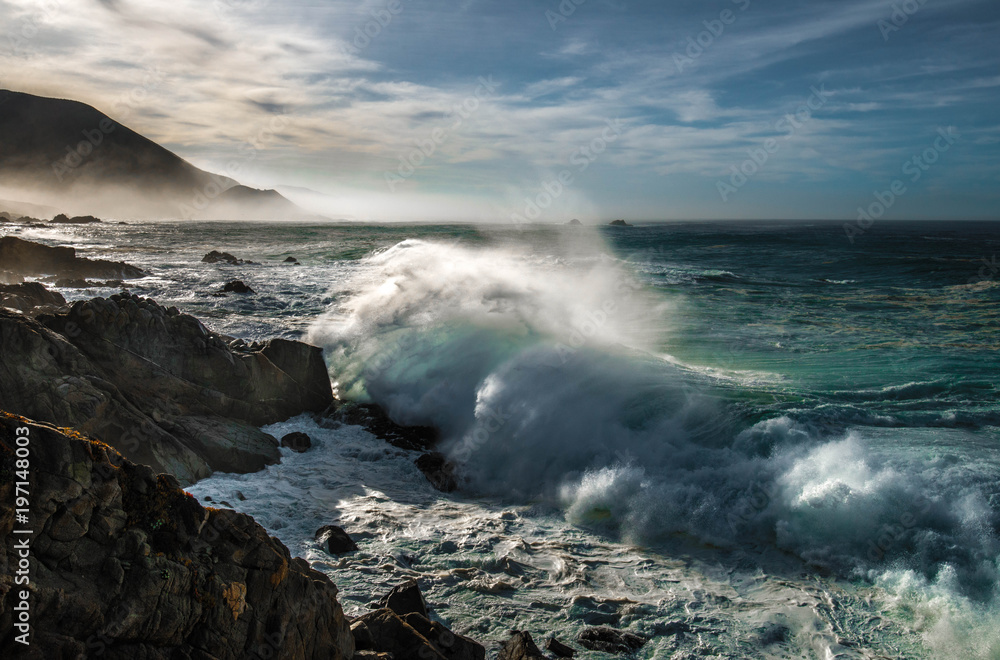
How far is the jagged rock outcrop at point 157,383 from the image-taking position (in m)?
6.60

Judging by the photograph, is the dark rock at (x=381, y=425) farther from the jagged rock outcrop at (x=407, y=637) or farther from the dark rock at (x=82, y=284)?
the dark rock at (x=82, y=284)

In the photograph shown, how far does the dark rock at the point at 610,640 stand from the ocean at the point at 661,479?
0.12m

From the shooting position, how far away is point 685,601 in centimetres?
584

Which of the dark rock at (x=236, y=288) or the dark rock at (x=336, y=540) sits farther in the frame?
the dark rock at (x=236, y=288)

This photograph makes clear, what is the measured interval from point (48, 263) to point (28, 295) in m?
13.4

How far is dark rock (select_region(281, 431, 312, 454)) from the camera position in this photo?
9.14 m

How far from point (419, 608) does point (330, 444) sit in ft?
16.4

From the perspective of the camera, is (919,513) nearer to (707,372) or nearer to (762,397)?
(762,397)

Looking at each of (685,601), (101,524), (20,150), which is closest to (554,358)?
(685,601)

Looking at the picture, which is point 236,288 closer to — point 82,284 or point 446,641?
point 82,284

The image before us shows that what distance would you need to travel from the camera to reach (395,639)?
14.4ft

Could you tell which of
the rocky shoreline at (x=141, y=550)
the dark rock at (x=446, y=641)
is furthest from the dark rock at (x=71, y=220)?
the dark rock at (x=446, y=641)

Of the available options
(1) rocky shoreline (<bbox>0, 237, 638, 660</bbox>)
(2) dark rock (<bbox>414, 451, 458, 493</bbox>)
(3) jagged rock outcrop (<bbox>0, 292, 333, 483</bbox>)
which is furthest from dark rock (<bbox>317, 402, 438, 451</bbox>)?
(1) rocky shoreline (<bbox>0, 237, 638, 660</bbox>)

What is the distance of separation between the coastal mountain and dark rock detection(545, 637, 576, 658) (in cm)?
15050
